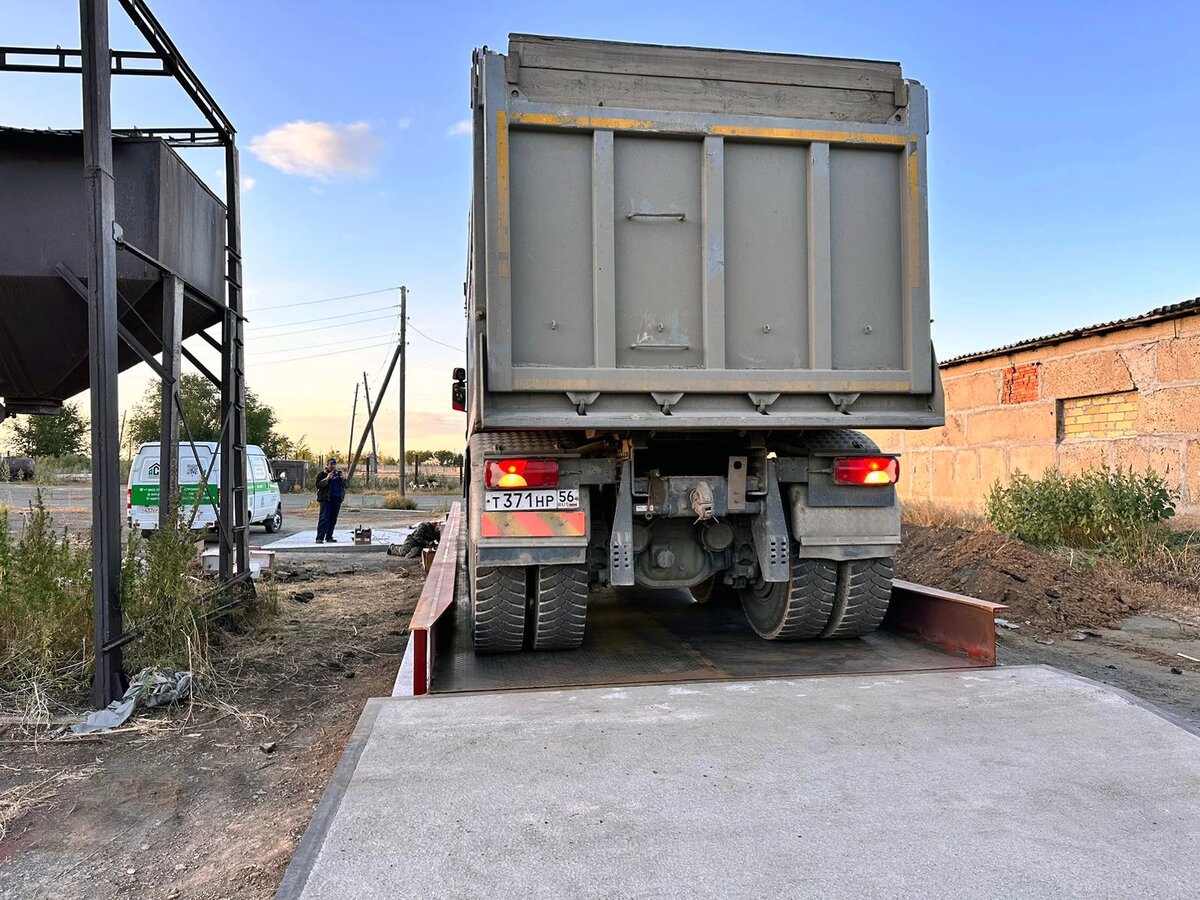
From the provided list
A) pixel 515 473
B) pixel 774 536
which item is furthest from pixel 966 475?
pixel 515 473

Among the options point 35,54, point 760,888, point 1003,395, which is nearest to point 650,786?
point 760,888

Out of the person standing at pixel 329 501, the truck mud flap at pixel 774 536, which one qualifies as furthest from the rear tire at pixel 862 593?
the person standing at pixel 329 501

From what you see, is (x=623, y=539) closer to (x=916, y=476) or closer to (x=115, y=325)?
(x=115, y=325)

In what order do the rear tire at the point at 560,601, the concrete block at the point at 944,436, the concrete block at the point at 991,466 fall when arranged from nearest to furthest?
the rear tire at the point at 560,601
the concrete block at the point at 991,466
the concrete block at the point at 944,436

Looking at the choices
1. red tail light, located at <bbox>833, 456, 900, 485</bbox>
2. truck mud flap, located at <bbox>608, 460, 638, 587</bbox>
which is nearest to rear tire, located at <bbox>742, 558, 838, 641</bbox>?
red tail light, located at <bbox>833, 456, 900, 485</bbox>

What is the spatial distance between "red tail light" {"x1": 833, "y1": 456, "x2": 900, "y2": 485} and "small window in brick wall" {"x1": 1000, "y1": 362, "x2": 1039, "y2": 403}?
9479 millimetres

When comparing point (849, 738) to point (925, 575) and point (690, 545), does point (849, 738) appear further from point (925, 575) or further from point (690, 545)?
point (925, 575)

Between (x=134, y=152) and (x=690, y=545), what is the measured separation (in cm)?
487

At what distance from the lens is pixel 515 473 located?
451 cm

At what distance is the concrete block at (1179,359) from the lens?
989 centimetres

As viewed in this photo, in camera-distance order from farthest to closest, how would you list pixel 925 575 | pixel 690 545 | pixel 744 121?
1. pixel 925 575
2. pixel 690 545
3. pixel 744 121

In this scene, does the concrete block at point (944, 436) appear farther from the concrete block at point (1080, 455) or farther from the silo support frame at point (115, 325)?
the silo support frame at point (115, 325)

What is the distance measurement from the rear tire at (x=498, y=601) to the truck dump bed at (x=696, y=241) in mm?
997

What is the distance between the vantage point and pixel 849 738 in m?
3.43
